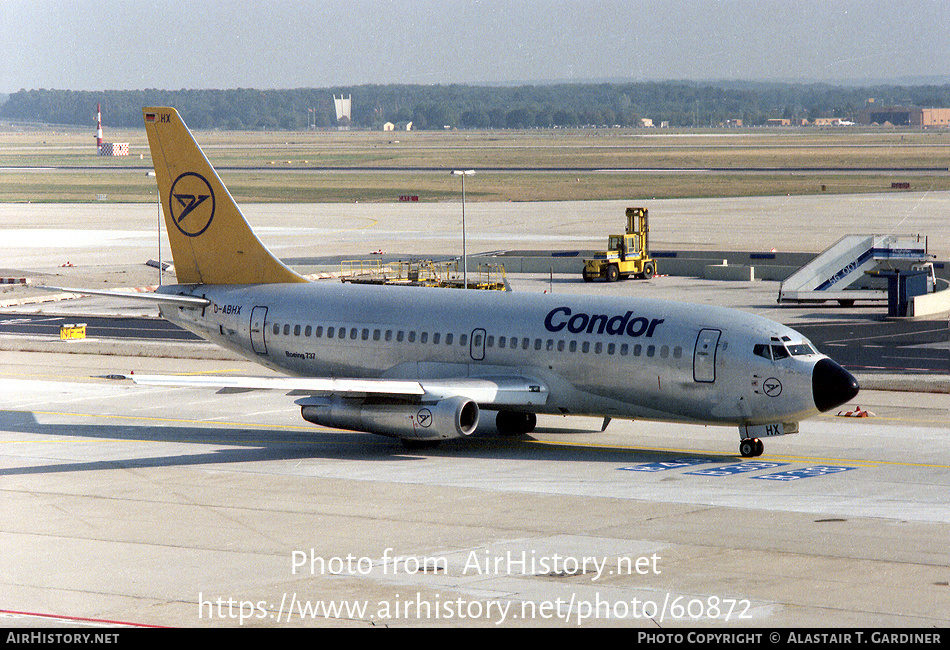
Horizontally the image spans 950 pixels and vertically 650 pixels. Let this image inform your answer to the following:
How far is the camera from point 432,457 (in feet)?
121

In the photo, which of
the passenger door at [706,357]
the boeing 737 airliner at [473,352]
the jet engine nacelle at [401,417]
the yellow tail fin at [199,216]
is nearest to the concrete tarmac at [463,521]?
the jet engine nacelle at [401,417]

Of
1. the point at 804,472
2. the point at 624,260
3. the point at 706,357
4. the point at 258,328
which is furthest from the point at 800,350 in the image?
the point at 624,260

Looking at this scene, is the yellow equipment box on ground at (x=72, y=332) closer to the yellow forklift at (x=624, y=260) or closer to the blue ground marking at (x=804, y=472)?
the yellow forklift at (x=624, y=260)

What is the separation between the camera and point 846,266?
78312 mm

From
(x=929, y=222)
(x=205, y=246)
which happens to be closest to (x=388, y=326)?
(x=205, y=246)

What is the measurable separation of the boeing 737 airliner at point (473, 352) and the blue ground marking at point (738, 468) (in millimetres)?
818

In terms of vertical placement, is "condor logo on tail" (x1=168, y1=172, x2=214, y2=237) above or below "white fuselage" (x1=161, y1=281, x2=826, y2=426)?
above

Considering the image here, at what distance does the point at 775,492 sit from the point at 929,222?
9874 cm

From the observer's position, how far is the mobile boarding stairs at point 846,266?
76312mm

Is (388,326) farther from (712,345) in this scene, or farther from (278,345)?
(712,345)

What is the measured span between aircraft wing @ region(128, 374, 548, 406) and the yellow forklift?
178ft

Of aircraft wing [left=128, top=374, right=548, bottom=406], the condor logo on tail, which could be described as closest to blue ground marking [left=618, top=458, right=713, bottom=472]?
aircraft wing [left=128, top=374, right=548, bottom=406]

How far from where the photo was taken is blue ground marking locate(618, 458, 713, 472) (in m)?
34.4

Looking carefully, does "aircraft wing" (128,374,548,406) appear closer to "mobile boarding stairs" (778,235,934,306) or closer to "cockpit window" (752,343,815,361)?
"cockpit window" (752,343,815,361)
